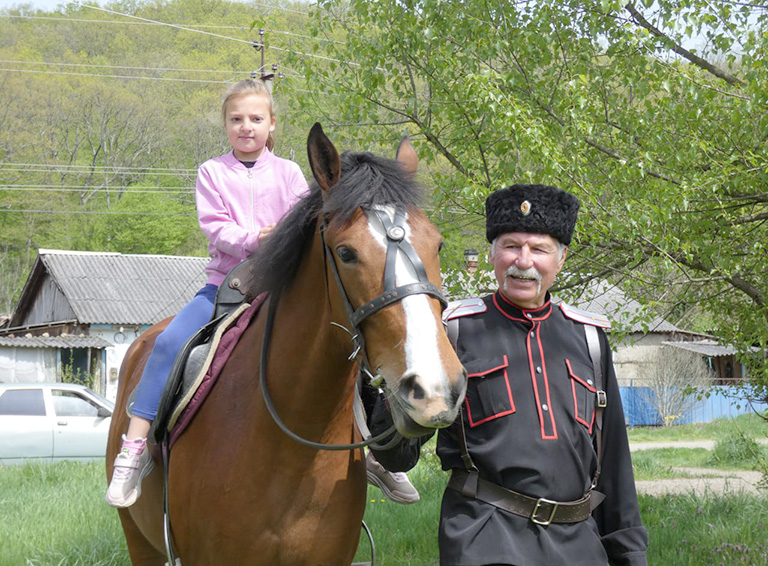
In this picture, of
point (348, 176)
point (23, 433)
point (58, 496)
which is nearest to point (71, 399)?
point (23, 433)

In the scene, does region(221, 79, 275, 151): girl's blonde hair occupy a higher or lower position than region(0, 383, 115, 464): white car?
higher

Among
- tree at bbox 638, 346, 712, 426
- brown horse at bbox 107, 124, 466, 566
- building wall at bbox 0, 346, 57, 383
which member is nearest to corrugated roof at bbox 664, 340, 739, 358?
tree at bbox 638, 346, 712, 426

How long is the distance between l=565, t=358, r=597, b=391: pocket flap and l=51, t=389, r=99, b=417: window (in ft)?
44.3

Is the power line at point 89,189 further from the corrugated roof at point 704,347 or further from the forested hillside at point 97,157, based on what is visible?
the corrugated roof at point 704,347

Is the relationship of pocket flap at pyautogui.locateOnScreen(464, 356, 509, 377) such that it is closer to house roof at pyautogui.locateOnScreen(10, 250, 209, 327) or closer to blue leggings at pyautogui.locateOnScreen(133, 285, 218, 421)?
blue leggings at pyautogui.locateOnScreen(133, 285, 218, 421)

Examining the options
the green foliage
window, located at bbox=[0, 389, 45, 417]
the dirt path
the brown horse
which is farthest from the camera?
the green foliage

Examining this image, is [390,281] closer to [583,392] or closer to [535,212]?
[535,212]

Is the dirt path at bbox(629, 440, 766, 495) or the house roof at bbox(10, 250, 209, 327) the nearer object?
Answer: the dirt path at bbox(629, 440, 766, 495)

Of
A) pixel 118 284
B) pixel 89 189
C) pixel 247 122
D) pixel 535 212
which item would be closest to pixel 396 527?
pixel 247 122

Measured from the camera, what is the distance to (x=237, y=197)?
3.87 m

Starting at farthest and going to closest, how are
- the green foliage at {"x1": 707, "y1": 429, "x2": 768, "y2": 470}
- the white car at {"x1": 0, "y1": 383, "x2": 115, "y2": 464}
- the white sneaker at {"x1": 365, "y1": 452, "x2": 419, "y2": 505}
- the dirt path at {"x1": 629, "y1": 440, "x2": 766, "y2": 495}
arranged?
1. the green foliage at {"x1": 707, "y1": 429, "x2": 768, "y2": 470}
2. the white car at {"x1": 0, "y1": 383, "x2": 115, "y2": 464}
3. the dirt path at {"x1": 629, "y1": 440, "x2": 766, "y2": 495}
4. the white sneaker at {"x1": 365, "y1": 452, "x2": 419, "y2": 505}

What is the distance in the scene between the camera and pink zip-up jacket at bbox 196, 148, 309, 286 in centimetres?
379

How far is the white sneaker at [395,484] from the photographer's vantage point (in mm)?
3584

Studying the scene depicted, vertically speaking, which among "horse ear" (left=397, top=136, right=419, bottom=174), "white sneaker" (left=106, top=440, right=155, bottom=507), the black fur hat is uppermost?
"horse ear" (left=397, top=136, right=419, bottom=174)
